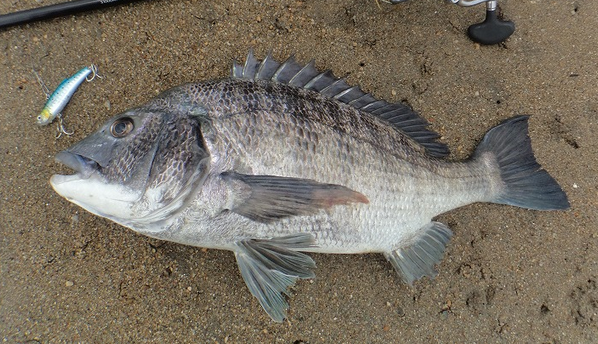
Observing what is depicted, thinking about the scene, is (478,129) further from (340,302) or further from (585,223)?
(340,302)

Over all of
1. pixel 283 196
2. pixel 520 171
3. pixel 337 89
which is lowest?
pixel 520 171

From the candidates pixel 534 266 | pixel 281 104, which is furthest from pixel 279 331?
pixel 534 266

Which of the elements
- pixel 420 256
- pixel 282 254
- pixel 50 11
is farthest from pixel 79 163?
pixel 420 256

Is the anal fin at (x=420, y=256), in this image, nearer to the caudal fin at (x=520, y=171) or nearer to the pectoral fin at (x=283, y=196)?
the caudal fin at (x=520, y=171)

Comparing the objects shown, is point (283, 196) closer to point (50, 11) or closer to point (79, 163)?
point (79, 163)

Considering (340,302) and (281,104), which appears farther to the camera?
(340,302)

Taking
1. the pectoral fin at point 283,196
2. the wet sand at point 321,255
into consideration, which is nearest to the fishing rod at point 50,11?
the wet sand at point 321,255

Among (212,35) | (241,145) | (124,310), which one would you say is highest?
(212,35)
